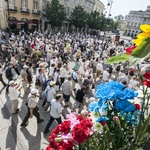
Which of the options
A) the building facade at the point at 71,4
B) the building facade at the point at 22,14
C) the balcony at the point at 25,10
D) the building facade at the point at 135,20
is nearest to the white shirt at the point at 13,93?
the building facade at the point at 22,14

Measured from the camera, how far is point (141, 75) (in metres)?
1.10

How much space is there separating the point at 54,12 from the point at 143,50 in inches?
1220

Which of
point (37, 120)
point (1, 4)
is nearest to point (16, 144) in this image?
point (37, 120)

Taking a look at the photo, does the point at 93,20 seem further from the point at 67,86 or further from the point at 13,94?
the point at 13,94

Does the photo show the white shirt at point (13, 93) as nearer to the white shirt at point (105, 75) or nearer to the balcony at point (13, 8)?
the white shirt at point (105, 75)

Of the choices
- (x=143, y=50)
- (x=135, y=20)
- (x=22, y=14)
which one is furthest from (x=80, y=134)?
(x=135, y=20)

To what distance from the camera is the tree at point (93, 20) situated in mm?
37875

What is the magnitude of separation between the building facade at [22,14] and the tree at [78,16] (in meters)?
8.16

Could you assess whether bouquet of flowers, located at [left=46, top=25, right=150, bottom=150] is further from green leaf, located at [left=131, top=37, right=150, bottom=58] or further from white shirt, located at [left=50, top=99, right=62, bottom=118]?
white shirt, located at [left=50, top=99, right=62, bottom=118]

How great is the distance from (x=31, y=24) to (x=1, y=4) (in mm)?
6361

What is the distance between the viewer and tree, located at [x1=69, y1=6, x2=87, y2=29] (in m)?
34.2

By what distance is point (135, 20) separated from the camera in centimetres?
6962

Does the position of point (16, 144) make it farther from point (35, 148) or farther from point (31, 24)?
point (31, 24)

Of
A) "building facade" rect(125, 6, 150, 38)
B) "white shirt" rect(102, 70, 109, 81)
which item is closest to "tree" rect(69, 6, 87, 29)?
"white shirt" rect(102, 70, 109, 81)
